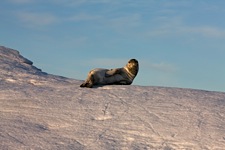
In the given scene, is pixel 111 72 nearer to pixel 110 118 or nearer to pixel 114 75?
pixel 114 75

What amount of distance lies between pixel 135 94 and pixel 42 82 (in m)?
3.24

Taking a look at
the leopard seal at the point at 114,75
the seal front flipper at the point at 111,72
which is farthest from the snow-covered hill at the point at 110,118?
the seal front flipper at the point at 111,72

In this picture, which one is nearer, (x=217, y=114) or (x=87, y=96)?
(x=217, y=114)

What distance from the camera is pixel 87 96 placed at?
1234 cm

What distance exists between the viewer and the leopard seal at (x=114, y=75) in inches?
543

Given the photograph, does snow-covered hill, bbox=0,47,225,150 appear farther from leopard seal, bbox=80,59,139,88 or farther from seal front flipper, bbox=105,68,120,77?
seal front flipper, bbox=105,68,120,77

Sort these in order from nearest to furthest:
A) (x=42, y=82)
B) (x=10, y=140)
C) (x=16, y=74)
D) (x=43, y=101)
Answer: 1. (x=10, y=140)
2. (x=43, y=101)
3. (x=42, y=82)
4. (x=16, y=74)

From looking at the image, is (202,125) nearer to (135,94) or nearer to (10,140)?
(135,94)

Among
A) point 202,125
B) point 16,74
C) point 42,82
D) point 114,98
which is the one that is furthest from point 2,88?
point 202,125

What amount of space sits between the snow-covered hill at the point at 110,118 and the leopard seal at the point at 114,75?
17.6 inches

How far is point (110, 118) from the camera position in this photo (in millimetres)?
10742

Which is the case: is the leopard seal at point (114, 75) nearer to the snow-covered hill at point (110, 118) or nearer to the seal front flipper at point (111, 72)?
the seal front flipper at point (111, 72)

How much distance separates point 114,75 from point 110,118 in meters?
3.58

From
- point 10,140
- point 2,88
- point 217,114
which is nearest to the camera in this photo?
point 10,140
